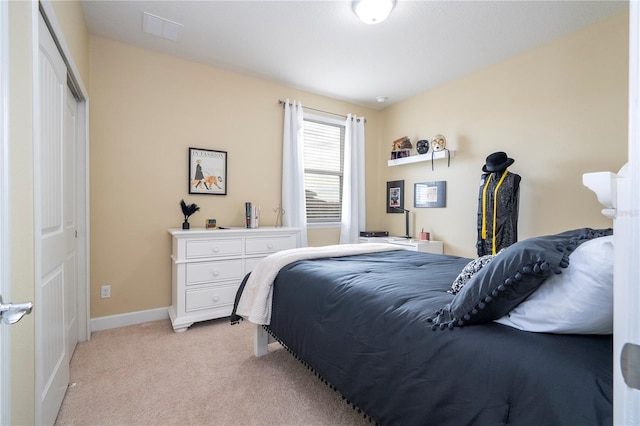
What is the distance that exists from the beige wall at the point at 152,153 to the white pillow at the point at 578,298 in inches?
120

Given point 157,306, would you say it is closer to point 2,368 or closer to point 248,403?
point 248,403

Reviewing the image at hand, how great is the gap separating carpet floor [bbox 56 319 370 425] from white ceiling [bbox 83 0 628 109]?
105 inches

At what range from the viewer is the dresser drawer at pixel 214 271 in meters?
2.85

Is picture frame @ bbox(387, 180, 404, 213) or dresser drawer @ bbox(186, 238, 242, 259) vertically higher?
picture frame @ bbox(387, 180, 404, 213)

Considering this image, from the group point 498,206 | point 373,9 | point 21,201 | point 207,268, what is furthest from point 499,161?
point 21,201

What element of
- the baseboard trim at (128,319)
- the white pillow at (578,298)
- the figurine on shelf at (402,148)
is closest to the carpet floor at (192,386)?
the baseboard trim at (128,319)

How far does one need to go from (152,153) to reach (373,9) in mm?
2367

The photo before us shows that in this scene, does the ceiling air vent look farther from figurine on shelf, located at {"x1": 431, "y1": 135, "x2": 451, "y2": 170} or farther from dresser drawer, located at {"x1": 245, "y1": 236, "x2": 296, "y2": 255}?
figurine on shelf, located at {"x1": 431, "y1": 135, "x2": 451, "y2": 170}

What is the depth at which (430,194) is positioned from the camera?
3941 mm

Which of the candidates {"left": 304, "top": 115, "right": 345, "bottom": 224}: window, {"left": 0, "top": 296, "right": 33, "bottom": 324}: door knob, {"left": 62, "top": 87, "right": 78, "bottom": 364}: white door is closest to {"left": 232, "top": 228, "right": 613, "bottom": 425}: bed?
{"left": 0, "top": 296, "right": 33, "bottom": 324}: door knob

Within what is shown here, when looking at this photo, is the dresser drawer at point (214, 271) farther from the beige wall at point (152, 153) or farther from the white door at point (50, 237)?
the white door at point (50, 237)

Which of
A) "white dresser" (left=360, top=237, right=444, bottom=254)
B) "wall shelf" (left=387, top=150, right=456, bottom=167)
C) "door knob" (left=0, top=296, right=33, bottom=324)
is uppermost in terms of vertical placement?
"wall shelf" (left=387, top=150, right=456, bottom=167)

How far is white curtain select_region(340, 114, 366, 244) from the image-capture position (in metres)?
4.29

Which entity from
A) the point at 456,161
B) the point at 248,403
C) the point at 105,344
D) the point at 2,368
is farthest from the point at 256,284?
the point at 456,161
